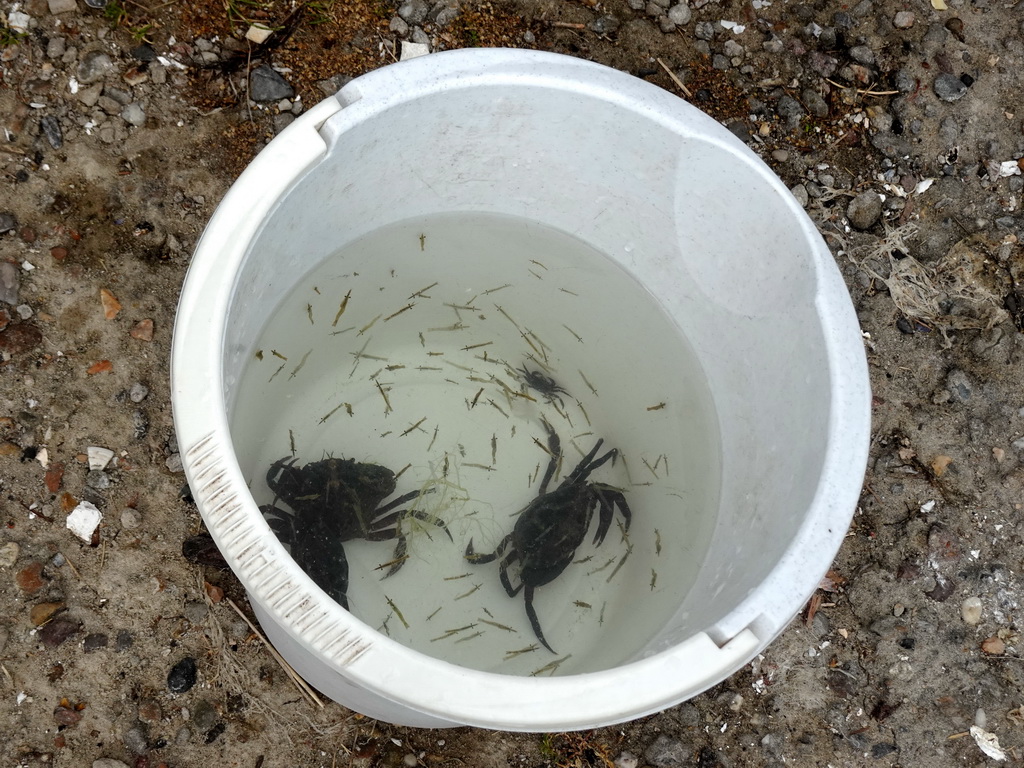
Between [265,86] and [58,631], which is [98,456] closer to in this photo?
[58,631]

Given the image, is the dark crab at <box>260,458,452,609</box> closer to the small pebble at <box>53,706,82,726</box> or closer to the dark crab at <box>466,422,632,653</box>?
the dark crab at <box>466,422,632,653</box>

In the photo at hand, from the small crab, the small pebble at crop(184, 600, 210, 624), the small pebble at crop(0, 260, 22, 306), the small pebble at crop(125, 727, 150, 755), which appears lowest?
the small pebble at crop(125, 727, 150, 755)

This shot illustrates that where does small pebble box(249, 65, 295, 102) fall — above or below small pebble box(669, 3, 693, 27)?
below

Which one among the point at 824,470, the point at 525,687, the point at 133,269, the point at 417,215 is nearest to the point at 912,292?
the point at 824,470

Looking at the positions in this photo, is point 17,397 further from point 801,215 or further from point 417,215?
point 801,215

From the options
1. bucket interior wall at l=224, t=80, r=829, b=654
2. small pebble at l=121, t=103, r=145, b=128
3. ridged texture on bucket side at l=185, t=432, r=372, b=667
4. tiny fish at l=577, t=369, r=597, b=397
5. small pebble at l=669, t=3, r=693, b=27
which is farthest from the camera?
small pebble at l=669, t=3, r=693, b=27

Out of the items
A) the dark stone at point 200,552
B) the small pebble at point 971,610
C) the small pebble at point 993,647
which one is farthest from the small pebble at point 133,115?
the small pebble at point 993,647

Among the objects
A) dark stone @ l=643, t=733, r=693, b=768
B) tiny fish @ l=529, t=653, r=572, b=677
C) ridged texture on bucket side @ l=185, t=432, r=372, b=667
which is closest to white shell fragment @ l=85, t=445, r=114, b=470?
ridged texture on bucket side @ l=185, t=432, r=372, b=667

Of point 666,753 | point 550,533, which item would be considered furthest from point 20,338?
point 666,753
